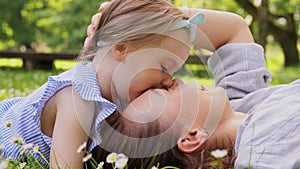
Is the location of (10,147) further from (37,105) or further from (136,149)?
(136,149)

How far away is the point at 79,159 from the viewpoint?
192cm

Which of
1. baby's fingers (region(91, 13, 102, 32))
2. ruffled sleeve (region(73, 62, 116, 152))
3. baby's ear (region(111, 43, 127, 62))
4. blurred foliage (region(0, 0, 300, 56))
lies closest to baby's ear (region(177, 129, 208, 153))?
ruffled sleeve (region(73, 62, 116, 152))

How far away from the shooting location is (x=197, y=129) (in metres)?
1.98

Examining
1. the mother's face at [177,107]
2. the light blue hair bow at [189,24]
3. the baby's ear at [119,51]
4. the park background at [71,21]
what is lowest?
the park background at [71,21]

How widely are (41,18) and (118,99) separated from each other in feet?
57.5

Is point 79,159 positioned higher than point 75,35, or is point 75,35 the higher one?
point 79,159

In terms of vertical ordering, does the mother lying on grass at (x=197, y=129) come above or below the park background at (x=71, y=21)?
above

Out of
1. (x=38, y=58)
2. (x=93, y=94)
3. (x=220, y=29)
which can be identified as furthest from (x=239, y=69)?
(x=38, y=58)

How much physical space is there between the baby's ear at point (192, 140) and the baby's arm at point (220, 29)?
84 centimetres

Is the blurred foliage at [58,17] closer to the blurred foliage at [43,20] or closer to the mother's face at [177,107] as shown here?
the blurred foliage at [43,20]

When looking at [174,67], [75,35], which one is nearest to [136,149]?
[174,67]

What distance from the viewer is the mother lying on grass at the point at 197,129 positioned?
177 cm

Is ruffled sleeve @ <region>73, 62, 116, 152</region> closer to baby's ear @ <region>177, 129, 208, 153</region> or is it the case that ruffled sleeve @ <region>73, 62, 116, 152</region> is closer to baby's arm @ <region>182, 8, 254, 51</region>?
baby's ear @ <region>177, 129, 208, 153</region>

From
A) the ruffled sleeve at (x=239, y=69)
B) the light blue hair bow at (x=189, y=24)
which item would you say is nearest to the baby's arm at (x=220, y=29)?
the ruffled sleeve at (x=239, y=69)
